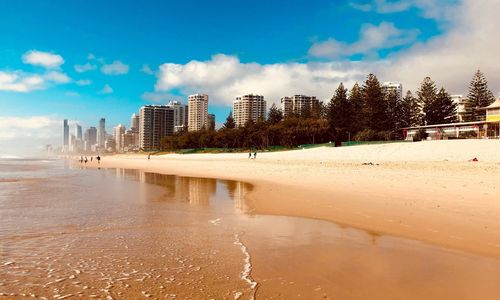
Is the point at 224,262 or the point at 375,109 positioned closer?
the point at 224,262

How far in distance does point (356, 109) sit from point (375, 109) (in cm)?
659

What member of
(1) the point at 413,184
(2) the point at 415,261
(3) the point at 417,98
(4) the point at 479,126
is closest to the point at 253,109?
(3) the point at 417,98

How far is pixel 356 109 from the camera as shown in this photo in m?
72.6

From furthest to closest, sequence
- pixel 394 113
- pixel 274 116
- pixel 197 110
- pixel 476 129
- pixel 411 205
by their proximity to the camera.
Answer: pixel 197 110 → pixel 274 116 → pixel 394 113 → pixel 476 129 → pixel 411 205

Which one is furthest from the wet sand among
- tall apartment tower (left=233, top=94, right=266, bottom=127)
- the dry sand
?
tall apartment tower (left=233, top=94, right=266, bottom=127)

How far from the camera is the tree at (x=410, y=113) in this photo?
232 feet

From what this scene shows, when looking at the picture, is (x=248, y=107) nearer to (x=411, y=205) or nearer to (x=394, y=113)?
(x=394, y=113)

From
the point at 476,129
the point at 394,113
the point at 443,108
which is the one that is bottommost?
the point at 476,129

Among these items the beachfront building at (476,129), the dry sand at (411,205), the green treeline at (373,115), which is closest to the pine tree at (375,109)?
the green treeline at (373,115)

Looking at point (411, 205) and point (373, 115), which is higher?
point (373, 115)

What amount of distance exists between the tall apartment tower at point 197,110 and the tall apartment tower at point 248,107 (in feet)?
125

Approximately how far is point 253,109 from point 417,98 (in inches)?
3608

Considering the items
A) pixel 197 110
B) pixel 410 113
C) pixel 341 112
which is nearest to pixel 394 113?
pixel 410 113

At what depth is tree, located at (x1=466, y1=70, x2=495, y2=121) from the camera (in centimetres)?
6376
